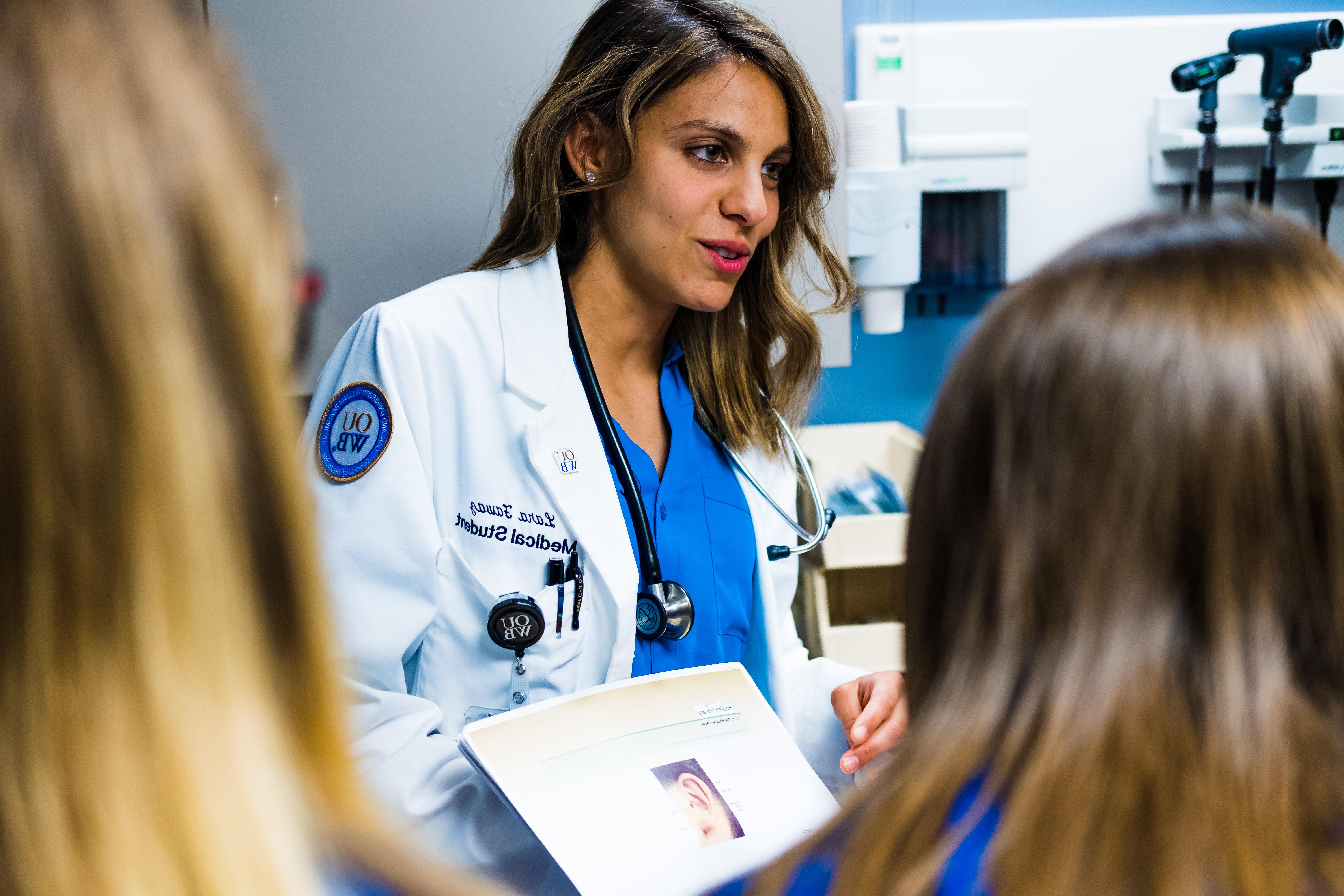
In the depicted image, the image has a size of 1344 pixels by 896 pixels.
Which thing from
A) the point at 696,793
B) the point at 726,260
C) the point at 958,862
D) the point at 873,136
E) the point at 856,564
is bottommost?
the point at 856,564

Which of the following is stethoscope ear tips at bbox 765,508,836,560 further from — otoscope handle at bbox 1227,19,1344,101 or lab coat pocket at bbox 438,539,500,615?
otoscope handle at bbox 1227,19,1344,101

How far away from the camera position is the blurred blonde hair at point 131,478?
323 millimetres

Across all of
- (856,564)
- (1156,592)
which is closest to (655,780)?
(1156,592)

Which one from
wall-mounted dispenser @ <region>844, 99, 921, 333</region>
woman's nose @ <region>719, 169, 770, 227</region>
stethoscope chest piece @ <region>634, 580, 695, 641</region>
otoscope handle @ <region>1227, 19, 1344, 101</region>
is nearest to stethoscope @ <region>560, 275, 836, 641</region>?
stethoscope chest piece @ <region>634, 580, 695, 641</region>

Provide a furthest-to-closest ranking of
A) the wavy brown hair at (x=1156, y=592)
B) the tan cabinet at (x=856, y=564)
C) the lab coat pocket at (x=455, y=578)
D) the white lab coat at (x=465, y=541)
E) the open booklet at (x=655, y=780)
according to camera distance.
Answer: the tan cabinet at (x=856, y=564), the lab coat pocket at (x=455, y=578), the white lab coat at (x=465, y=541), the open booklet at (x=655, y=780), the wavy brown hair at (x=1156, y=592)

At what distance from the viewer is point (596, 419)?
130 cm

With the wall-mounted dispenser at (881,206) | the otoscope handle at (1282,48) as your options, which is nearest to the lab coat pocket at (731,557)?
the wall-mounted dispenser at (881,206)

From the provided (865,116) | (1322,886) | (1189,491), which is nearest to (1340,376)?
(1189,491)

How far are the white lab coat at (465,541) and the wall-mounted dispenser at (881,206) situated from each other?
28.7 inches

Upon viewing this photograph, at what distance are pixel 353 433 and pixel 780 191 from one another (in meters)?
0.72

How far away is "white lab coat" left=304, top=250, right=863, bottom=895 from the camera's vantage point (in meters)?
1.05

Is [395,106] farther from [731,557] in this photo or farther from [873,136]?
[873,136]

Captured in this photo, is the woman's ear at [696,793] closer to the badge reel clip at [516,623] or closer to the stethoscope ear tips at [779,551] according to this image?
the badge reel clip at [516,623]

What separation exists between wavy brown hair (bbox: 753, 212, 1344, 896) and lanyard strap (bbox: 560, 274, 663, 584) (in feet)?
2.33
